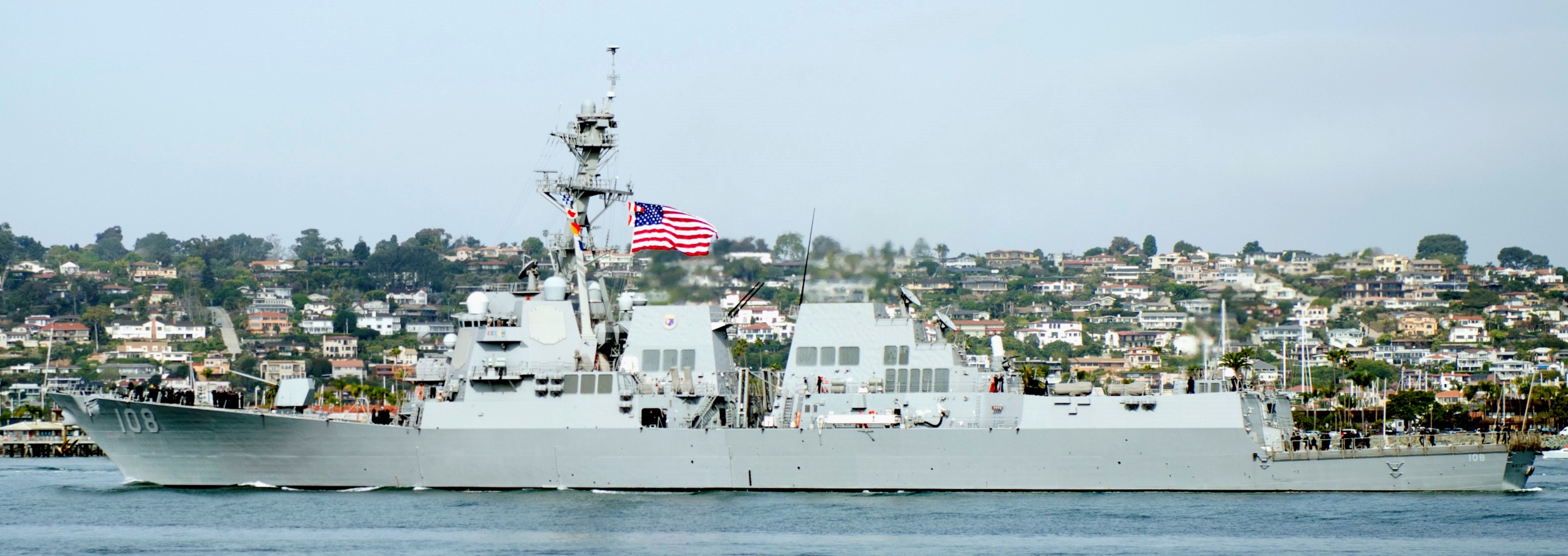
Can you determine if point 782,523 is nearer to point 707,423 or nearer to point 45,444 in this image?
point 707,423

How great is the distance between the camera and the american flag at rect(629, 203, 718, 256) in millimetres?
30906

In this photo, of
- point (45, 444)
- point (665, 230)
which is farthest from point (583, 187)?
point (45, 444)

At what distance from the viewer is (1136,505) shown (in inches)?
1073

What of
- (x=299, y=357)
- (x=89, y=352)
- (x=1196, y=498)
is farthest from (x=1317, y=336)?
(x=89, y=352)

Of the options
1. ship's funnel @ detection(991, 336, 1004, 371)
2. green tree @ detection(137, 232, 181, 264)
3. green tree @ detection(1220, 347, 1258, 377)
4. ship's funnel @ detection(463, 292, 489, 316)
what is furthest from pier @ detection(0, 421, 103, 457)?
green tree @ detection(137, 232, 181, 264)

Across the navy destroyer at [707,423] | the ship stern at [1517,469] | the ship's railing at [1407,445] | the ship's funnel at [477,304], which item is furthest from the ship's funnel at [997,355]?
the ship's funnel at [477,304]

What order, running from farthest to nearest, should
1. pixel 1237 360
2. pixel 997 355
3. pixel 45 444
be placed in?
pixel 45 444 < pixel 1237 360 < pixel 997 355

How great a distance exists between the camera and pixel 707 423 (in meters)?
30.3

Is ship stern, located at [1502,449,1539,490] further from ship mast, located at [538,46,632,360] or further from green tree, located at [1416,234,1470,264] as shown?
green tree, located at [1416,234,1470,264]

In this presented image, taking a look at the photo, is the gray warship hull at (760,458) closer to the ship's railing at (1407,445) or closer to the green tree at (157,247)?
the ship's railing at (1407,445)

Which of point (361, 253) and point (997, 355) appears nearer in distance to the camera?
point (997, 355)

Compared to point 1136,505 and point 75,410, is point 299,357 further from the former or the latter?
point 1136,505

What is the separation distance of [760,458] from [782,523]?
342 cm

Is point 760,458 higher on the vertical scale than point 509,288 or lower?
lower
